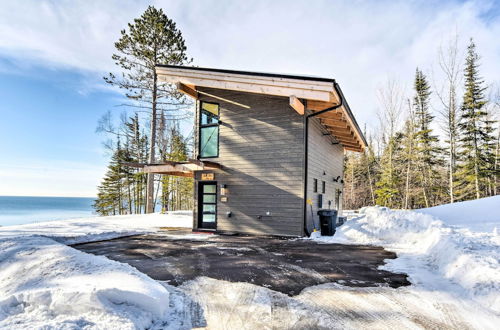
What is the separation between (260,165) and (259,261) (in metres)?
3.86

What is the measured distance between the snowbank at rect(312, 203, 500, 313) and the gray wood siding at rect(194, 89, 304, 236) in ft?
4.23

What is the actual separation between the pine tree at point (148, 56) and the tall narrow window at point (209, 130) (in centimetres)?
657

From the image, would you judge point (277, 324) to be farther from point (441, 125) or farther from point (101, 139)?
point (101, 139)

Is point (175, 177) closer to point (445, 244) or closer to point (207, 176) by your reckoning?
point (207, 176)

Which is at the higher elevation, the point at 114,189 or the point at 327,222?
the point at 114,189

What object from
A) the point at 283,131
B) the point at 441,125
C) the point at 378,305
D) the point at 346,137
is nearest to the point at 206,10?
the point at 283,131

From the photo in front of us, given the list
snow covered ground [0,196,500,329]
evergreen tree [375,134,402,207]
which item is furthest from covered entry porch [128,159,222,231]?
evergreen tree [375,134,402,207]

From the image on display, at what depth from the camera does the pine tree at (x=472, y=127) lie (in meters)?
17.2

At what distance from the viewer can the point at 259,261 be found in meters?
4.72

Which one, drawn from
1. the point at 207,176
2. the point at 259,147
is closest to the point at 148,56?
the point at 207,176

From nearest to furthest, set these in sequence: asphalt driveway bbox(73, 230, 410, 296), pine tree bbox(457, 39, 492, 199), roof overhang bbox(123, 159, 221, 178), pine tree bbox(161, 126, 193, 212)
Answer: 1. asphalt driveway bbox(73, 230, 410, 296)
2. roof overhang bbox(123, 159, 221, 178)
3. pine tree bbox(457, 39, 492, 199)
4. pine tree bbox(161, 126, 193, 212)

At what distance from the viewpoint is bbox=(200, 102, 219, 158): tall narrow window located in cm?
908

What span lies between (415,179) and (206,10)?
18.3 m

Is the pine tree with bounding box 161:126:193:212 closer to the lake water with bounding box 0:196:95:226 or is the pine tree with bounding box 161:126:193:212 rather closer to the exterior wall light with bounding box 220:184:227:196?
the lake water with bounding box 0:196:95:226
